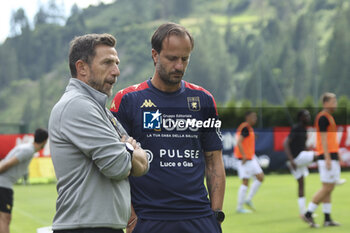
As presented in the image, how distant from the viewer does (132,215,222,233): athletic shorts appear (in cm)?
391

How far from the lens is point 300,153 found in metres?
11.8

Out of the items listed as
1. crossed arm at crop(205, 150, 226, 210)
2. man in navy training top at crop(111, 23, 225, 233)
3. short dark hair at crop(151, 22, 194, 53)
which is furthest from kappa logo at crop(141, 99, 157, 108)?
crossed arm at crop(205, 150, 226, 210)

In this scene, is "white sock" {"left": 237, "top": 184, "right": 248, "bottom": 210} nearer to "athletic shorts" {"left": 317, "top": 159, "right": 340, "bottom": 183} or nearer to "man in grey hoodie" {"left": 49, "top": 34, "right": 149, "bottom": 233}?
"athletic shorts" {"left": 317, "top": 159, "right": 340, "bottom": 183}

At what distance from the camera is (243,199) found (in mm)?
13344

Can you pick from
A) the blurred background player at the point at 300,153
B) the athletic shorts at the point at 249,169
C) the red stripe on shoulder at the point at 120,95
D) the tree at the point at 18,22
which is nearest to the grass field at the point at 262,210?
the blurred background player at the point at 300,153

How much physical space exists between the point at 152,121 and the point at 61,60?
50.7 m

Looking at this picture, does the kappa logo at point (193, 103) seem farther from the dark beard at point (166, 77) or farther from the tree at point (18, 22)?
the tree at point (18, 22)

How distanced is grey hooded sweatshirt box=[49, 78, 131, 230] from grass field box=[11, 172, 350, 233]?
7.78 metres

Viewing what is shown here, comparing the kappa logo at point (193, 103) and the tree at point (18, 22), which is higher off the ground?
the tree at point (18, 22)

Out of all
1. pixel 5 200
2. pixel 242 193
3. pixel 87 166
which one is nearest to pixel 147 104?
pixel 87 166

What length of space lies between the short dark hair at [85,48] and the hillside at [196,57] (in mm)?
41833

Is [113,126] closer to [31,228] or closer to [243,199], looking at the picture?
[31,228]

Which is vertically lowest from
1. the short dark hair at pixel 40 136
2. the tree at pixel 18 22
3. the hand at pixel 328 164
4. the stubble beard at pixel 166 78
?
the hand at pixel 328 164

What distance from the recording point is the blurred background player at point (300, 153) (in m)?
11.6
